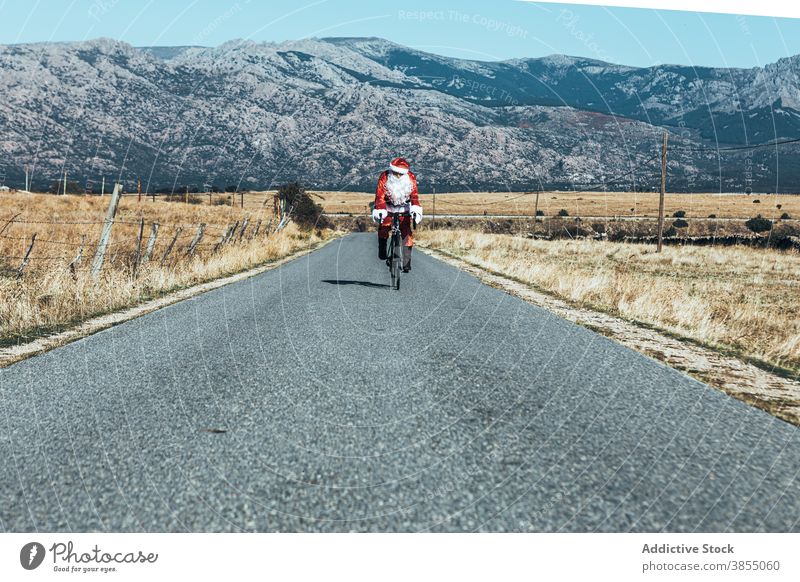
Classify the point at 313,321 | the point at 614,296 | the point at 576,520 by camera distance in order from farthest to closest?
the point at 614,296 → the point at 313,321 → the point at 576,520

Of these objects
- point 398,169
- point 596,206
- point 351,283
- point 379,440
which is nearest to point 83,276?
point 351,283

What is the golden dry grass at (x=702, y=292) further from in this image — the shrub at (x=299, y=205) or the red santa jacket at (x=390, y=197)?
the shrub at (x=299, y=205)

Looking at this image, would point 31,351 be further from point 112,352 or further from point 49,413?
point 49,413

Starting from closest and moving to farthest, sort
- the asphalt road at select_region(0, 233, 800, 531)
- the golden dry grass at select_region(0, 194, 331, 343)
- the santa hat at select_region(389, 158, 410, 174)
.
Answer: the asphalt road at select_region(0, 233, 800, 531) → the golden dry grass at select_region(0, 194, 331, 343) → the santa hat at select_region(389, 158, 410, 174)

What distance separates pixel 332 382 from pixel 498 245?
35.1 metres

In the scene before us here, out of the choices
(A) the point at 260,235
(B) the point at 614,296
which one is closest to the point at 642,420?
(B) the point at 614,296

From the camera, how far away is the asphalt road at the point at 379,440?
3242 millimetres

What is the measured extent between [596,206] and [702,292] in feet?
391

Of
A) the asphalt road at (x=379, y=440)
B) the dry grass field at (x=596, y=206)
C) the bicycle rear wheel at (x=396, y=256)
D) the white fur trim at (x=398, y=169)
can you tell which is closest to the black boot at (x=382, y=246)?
the bicycle rear wheel at (x=396, y=256)

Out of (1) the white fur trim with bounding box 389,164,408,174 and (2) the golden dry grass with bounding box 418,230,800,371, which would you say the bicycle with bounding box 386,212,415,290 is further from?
(2) the golden dry grass with bounding box 418,230,800,371

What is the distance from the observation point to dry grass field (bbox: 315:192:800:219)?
10731 cm

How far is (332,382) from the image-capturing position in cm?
598

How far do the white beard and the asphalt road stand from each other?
6.24 meters

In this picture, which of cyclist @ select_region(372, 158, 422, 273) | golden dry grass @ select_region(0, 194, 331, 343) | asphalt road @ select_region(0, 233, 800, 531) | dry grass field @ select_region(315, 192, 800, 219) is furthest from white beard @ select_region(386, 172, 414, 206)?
dry grass field @ select_region(315, 192, 800, 219)
